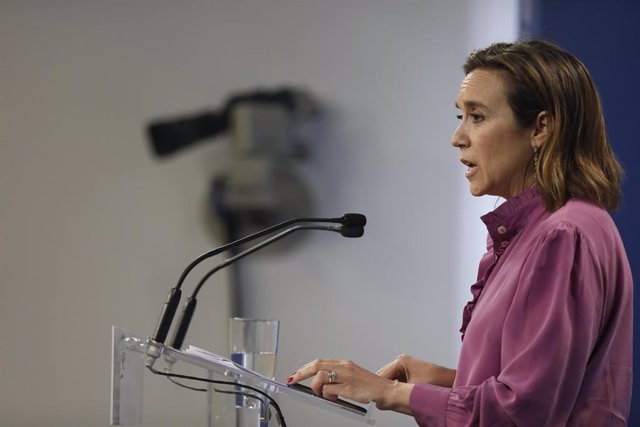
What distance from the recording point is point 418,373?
180cm

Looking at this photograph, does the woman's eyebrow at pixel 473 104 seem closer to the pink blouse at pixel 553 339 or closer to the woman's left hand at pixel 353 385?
the pink blouse at pixel 553 339

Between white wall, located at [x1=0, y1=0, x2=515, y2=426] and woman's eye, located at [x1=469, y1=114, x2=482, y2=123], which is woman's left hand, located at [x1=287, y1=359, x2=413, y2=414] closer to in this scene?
woman's eye, located at [x1=469, y1=114, x2=482, y2=123]

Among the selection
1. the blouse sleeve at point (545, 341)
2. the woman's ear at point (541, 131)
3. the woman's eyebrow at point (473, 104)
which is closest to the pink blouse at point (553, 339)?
the blouse sleeve at point (545, 341)

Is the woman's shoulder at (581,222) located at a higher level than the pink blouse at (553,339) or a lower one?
higher

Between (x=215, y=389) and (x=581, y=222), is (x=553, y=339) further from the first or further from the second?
(x=215, y=389)

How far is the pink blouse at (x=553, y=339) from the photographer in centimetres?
131

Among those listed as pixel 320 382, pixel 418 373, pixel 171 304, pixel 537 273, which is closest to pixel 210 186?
pixel 418 373

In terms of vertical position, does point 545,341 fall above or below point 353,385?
above

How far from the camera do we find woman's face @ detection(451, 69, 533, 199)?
61.6 inches

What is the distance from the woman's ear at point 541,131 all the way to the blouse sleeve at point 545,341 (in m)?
0.22

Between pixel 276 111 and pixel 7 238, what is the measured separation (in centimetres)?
109

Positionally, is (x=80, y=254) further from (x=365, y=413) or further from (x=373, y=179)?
(x=365, y=413)

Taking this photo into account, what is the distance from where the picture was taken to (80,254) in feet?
10.5

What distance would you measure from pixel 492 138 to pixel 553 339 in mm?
426
